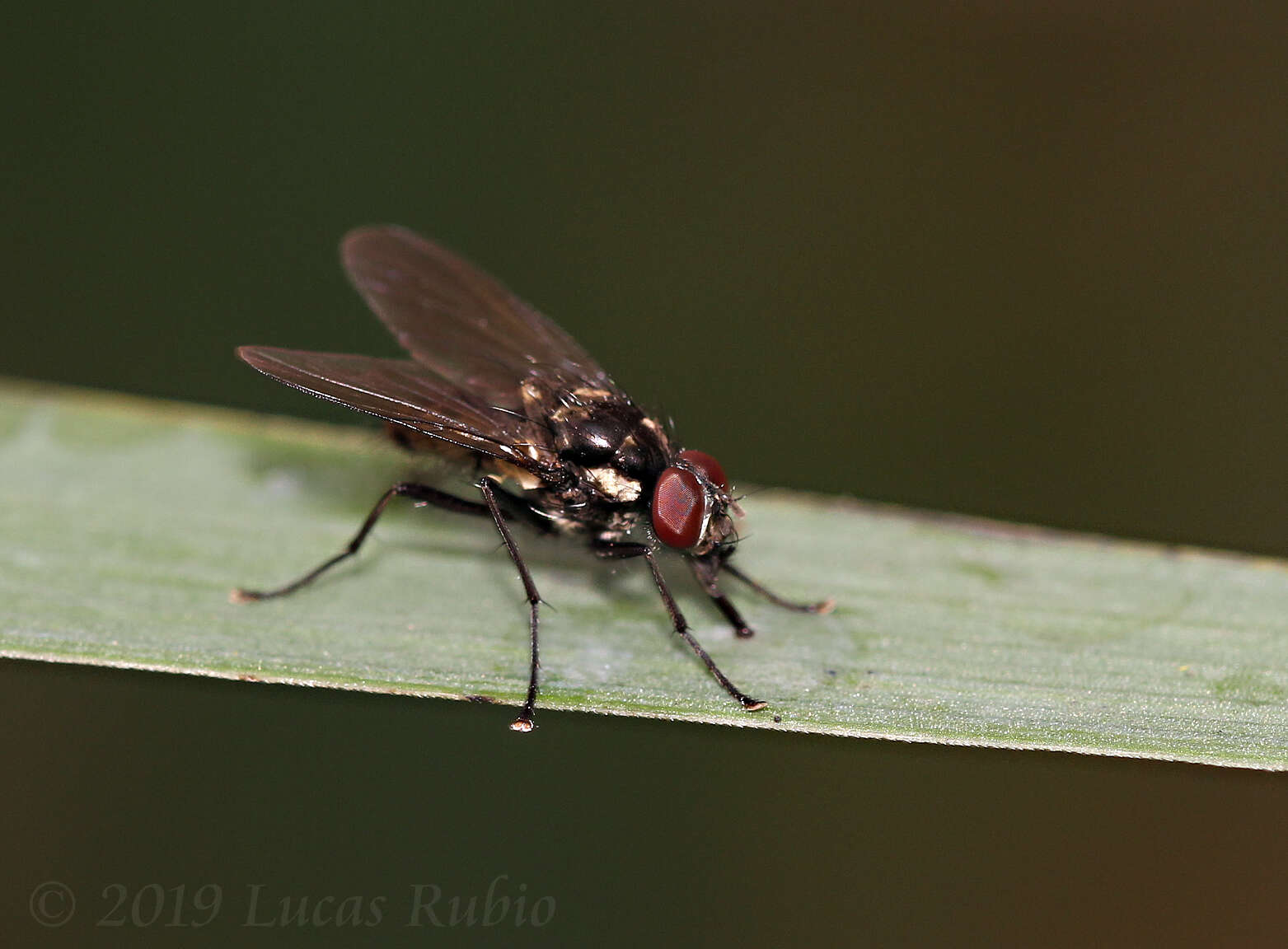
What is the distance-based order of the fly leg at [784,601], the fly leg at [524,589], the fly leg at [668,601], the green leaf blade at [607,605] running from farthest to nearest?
the fly leg at [784,601], the fly leg at [668,601], the fly leg at [524,589], the green leaf blade at [607,605]

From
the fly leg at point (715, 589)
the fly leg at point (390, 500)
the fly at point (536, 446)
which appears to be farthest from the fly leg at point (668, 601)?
the fly leg at point (390, 500)

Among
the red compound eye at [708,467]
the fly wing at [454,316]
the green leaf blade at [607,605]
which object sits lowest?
the green leaf blade at [607,605]

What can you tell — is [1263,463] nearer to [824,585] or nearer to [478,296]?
[824,585]

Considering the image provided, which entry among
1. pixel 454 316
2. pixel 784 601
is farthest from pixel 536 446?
pixel 784 601

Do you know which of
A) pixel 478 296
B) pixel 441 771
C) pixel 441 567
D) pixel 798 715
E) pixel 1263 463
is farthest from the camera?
pixel 1263 463

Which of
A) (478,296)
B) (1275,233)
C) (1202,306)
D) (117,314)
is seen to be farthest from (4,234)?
(1275,233)

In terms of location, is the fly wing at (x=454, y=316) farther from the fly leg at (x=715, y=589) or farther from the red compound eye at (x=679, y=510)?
the fly leg at (x=715, y=589)

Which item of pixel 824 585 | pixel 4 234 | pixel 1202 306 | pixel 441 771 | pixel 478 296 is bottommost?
pixel 441 771
